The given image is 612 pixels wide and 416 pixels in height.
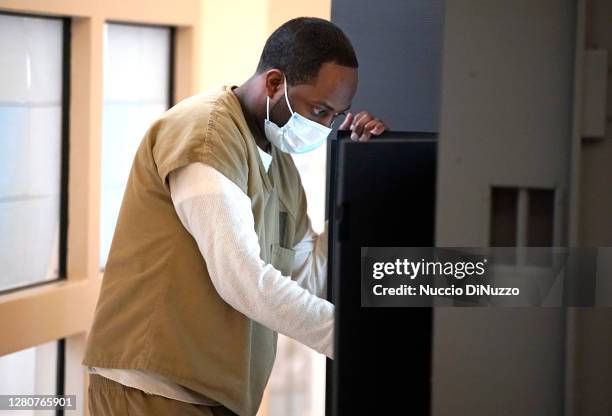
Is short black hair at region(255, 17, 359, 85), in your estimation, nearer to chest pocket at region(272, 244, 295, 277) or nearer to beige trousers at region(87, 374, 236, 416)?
chest pocket at region(272, 244, 295, 277)

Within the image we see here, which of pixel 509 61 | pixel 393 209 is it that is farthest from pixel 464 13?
pixel 393 209

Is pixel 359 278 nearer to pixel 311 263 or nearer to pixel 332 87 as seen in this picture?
pixel 332 87

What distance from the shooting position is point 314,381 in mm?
4062

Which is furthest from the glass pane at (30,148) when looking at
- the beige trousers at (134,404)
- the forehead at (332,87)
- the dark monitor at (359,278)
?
the dark monitor at (359,278)

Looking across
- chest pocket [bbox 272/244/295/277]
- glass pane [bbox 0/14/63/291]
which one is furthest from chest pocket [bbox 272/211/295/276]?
glass pane [bbox 0/14/63/291]

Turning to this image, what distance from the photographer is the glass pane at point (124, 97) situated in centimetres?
399

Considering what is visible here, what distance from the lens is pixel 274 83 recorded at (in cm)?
174

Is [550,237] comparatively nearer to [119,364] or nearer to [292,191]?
[292,191]

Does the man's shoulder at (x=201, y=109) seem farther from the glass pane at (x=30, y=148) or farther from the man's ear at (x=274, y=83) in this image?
the glass pane at (x=30, y=148)

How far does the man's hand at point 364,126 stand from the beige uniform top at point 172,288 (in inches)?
8.9

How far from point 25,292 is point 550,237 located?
106 inches

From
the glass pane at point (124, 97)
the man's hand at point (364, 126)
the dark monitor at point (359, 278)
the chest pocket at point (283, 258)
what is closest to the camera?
the dark monitor at point (359, 278)

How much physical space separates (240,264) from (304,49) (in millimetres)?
417

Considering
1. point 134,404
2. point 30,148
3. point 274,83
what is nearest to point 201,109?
point 274,83
